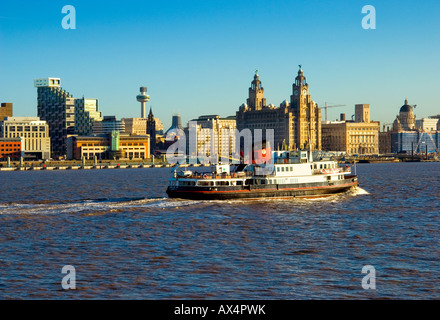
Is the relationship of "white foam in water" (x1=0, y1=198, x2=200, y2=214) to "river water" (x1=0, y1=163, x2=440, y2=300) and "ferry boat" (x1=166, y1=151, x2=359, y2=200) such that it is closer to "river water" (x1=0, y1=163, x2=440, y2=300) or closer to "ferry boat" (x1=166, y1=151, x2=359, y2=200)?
"river water" (x1=0, y1=163, x2=440, y2=300)

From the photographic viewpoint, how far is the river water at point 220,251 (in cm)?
3344

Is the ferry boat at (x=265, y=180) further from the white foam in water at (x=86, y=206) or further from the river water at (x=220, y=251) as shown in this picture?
the river water at (x=220, y=251)

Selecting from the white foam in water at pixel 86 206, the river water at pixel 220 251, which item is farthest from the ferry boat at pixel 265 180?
the river water at pixel 220 251

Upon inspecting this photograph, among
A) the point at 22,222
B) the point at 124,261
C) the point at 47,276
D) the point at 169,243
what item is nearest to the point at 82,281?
the point at 47,276

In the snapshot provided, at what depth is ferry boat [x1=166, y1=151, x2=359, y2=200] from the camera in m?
78.9

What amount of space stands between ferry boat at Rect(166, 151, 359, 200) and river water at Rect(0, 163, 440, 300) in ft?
16.1

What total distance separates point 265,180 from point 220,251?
122 ft

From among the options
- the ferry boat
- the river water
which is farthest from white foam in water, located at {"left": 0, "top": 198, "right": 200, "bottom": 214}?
the ferry boat

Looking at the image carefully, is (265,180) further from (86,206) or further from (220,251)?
(220,251)

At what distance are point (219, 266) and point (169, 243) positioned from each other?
970cm

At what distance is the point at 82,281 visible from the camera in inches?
1390

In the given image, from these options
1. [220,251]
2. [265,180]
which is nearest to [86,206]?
[265,180]

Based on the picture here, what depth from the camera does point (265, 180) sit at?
8038 cm
